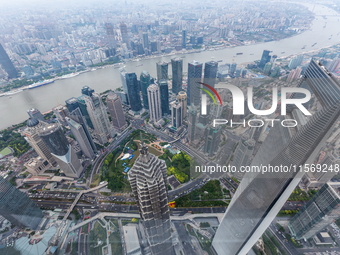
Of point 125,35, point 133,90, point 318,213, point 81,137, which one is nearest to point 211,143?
point 318,213

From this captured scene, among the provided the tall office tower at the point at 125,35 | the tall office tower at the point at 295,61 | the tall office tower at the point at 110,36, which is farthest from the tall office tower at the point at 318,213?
the tall office tower at the point at 110,36

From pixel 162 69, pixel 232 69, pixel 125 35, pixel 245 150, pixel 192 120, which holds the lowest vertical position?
pixel 232 69

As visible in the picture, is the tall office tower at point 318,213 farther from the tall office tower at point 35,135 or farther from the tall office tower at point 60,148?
the tall office tower at point 35,135

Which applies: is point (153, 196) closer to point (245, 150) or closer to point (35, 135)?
point (245, 150)

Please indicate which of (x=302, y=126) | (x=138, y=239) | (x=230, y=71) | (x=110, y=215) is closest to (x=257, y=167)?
(x=302, y=126)

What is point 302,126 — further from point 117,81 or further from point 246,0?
point 246,0

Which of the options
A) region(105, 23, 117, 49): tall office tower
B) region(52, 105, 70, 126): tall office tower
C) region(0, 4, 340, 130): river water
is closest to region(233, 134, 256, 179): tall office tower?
region(52, 105, 70, 126): tall office tower
